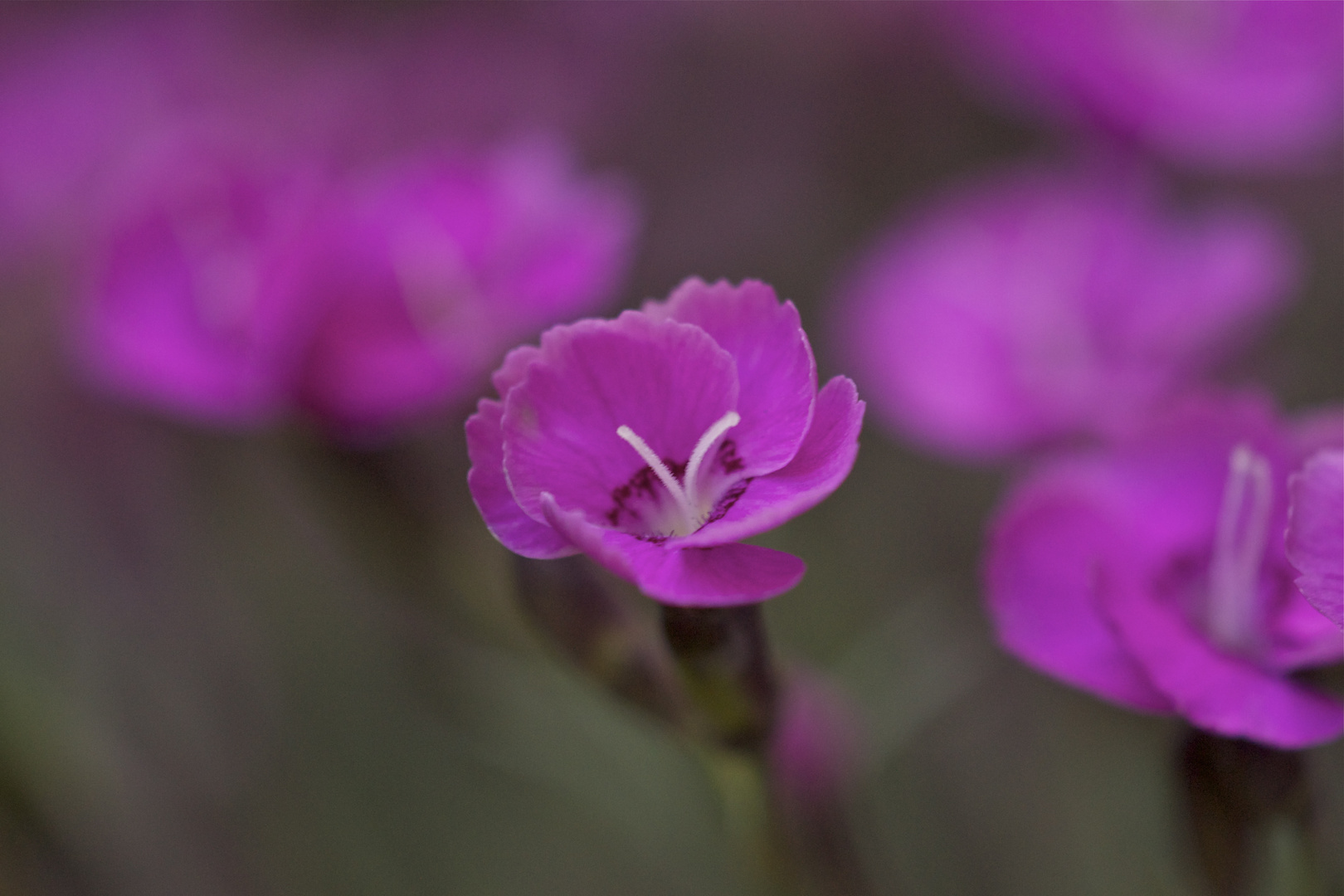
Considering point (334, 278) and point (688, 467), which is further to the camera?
point (334, 278)

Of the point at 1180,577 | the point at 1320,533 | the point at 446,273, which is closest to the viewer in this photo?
the point at 1320,533

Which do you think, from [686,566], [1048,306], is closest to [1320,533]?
[686,566]

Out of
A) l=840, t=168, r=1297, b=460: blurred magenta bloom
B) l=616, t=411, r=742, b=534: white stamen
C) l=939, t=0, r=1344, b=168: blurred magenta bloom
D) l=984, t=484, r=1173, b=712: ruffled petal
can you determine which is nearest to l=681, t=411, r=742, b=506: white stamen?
l=616, t=411, r=742, b=534: white stamen

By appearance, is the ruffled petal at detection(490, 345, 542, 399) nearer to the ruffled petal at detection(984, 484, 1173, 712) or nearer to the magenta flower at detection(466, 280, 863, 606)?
the magenta flower at detection(466, 280, 863, 606)

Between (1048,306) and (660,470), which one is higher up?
(660,470)

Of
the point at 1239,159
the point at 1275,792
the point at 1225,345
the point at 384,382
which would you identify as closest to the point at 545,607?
the point at 384,382

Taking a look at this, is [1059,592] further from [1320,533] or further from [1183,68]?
[1183,68]

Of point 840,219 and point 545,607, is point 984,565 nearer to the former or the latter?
point 545,607
